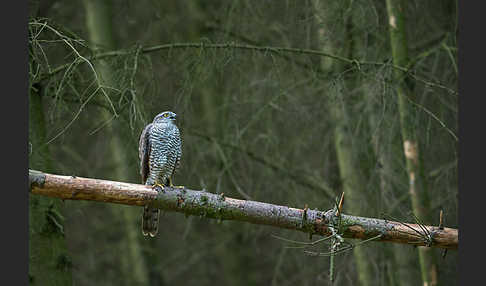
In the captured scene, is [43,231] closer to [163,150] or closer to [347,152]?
[163,150]

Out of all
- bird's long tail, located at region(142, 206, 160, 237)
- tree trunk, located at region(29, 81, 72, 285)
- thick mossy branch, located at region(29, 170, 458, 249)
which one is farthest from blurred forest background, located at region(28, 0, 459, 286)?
bird's long tail, located at region(142, 206, 160, 237)

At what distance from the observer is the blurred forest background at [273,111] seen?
5375 millimetres

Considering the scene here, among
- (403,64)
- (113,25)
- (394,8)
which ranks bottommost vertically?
(403,64)

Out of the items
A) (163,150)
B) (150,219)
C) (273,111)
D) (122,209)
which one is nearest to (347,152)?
(273,111)

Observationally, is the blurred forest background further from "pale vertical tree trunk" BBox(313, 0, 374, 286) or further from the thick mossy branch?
the thick mossy branch

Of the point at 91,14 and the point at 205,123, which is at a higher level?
the point at 91,14

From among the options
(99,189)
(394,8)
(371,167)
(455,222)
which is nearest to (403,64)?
(394,8)

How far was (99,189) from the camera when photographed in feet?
13.6

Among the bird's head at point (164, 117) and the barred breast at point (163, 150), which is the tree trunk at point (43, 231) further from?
the bird's head at point (164, 117)

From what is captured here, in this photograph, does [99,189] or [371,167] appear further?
[371,167]

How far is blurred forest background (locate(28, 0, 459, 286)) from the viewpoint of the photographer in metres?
5.38

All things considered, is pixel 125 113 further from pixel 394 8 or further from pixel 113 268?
pixel 113 268

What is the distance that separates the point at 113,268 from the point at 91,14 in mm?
4549

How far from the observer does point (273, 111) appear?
284 inches
